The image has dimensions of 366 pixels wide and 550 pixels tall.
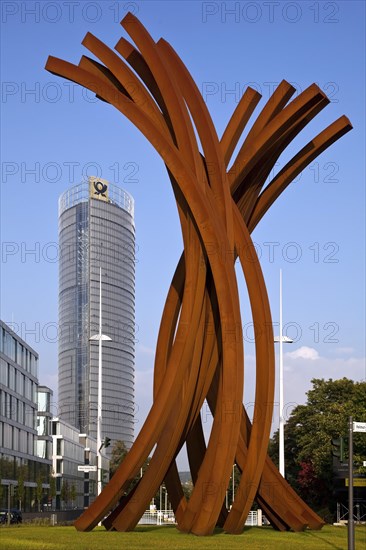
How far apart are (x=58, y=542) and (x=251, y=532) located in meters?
5.70

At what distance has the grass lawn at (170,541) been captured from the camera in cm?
1852

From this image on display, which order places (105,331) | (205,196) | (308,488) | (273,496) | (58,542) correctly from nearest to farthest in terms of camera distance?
(58,542) → (205,196) → (273,496) → (308,488) → (105,331)

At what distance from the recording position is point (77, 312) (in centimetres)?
17850

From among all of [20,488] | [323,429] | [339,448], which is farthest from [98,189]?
[339,448]

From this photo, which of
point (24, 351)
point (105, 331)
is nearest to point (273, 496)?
point (24, 351)

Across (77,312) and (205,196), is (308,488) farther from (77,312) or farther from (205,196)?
(77,312)

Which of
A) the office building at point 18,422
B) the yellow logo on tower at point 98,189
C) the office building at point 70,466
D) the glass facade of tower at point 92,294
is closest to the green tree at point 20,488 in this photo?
the office building at point 18,422

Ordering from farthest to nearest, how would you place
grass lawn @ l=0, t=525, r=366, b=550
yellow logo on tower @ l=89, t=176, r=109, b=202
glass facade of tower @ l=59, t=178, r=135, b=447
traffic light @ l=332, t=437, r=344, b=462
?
1. yellow logo on tower @ l=89, t=176, r=109, b=202
2. glass facade of tower @ l=59, t=178, r=135, b=447
3. grass lawn @ l=0, t=525, r=366, b=550
4. traffic light @ l=332, t=437, r=344, b=462

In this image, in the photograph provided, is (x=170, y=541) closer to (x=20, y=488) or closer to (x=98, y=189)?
(x=20, y=488)

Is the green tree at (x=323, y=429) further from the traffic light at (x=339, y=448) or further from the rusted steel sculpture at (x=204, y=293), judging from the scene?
the traffic light at (x=339, y=448)

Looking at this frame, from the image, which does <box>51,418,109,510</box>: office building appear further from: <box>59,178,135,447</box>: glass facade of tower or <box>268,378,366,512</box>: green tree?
<box>59,178,135,447</box>: glass facade of tower

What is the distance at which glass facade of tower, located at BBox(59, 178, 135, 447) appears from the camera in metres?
174

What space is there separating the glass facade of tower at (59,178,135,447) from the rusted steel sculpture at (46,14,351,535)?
482 feet

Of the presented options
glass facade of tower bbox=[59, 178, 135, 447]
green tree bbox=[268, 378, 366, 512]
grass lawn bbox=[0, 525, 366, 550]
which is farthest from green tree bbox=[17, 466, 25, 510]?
glass facade of tower bbox=[59, 178, 135, 447]
